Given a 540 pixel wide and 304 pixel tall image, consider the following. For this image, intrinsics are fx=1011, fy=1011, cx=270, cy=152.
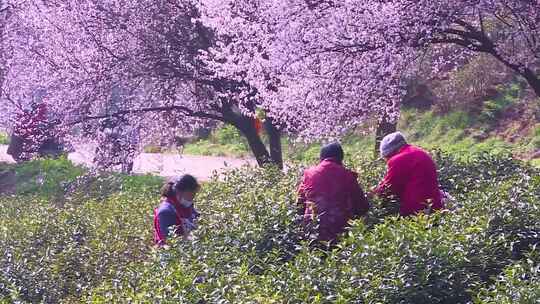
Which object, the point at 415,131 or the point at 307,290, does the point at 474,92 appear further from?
the point at 307,290

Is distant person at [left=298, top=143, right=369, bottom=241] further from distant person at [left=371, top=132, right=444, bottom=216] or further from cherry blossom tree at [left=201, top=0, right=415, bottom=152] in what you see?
cherry blossom tree at [left=201, top=0, right=415, bottom=152]

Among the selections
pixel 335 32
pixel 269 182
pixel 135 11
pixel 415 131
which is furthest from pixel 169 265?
pixel 415 131

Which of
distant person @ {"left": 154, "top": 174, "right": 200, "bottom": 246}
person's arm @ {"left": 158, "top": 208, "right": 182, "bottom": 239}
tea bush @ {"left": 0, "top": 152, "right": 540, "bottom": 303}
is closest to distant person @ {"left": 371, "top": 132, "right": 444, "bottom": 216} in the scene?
tea bush @ {"left": 0, "top": 152, "right": 540, "bottom": 303}

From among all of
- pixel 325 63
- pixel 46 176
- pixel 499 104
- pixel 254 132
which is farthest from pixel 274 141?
pixel 499 104

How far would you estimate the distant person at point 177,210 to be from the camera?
295 inches

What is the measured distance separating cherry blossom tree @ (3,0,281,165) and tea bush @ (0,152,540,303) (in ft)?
12.2

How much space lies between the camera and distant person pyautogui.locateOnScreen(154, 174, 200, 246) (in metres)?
7.48

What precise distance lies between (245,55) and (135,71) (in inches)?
76.3

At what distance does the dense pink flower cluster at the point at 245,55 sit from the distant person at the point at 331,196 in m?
2.31

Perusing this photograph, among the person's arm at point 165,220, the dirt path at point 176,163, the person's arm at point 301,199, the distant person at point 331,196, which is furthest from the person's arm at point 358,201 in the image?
the dirt path at point 176,163

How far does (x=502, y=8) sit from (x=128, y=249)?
4.03m

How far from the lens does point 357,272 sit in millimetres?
5320

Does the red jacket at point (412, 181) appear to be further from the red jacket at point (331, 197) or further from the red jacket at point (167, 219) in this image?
the red jacket at point (167, 219)

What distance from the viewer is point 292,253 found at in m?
6.62
